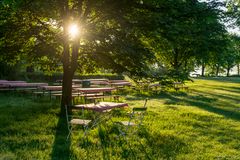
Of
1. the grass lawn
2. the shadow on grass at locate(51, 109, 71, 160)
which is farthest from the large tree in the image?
the shadow on grass at locate(51, 109, 71, 160)

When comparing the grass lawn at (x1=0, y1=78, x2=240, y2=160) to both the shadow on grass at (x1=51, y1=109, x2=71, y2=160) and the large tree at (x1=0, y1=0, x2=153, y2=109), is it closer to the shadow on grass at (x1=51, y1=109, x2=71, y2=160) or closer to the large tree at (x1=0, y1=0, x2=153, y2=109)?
the shadow on grass at (x1=51, y1=109, x2=71, y2=160)

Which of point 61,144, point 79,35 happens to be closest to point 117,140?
point 61,144

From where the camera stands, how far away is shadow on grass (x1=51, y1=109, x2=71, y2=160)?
7578 mm

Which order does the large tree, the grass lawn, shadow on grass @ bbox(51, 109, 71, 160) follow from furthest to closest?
the large tree → the grass lawn → shadow on grass @ bbox(51, 109, 71, 160)

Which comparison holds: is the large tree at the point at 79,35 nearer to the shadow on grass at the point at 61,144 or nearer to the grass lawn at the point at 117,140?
the grass lawn at the point at 117,140

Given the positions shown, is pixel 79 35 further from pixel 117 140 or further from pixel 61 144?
pixel 61 144

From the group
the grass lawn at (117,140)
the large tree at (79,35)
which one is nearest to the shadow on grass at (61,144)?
the grass lawn at (117,140)

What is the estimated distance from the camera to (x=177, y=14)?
10859 millimetres

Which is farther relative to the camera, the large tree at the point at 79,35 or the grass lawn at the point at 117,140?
the large tree at the point at 79,35

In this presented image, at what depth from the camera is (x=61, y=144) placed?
28.2 ft

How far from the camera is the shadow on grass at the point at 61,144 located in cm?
758

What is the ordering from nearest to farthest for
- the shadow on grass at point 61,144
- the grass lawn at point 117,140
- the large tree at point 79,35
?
the shadow on grass at point 61,144 → the grass lawn at point 117,140 → the large tree at point 79,35

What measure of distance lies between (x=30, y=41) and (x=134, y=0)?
5.04m

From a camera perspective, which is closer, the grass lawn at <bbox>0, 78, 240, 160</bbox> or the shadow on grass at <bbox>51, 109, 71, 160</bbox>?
the shadow on grass at <bbox>51, 109, 71, 160</bbox>
